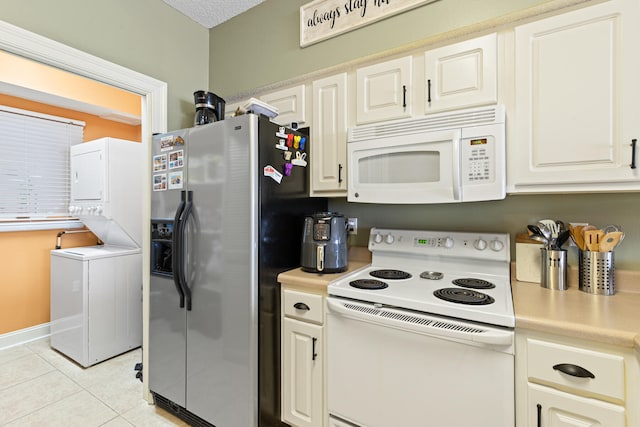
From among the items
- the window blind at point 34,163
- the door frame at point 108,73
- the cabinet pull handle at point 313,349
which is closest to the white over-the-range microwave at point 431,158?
the cabinet pull handle at point 313,349

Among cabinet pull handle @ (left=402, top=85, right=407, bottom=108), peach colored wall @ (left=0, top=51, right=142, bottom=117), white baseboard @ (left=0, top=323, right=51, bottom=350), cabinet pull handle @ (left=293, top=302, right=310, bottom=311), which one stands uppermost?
peach colored wall @ (left=0, top=51, right=142, bottom=117)

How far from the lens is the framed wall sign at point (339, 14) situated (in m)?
1.81

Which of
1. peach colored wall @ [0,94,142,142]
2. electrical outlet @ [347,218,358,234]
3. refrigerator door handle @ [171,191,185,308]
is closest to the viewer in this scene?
refrigerator door handle @ [171,191,185,308]

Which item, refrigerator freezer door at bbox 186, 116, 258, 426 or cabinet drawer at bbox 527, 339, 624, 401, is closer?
cabinet drawer at bbox 527, 339, 624, 401

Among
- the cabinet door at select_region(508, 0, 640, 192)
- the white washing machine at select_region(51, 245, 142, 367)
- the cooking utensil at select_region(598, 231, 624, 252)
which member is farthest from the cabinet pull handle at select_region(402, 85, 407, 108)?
the white washing machine at select_region(51, 245, 142, 367)

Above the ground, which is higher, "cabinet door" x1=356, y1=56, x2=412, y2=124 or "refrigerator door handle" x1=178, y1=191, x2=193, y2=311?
"cabinet door" x1=356, y1=56, x2=412, y2=124

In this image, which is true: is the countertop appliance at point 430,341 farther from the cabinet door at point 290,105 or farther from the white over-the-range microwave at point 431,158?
the cabinet door at point 290,105

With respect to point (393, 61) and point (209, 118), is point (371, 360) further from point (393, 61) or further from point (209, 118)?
point (209, 118)

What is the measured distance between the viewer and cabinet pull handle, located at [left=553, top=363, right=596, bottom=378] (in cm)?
97

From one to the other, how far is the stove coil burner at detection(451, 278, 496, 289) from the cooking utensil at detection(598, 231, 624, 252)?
18.3 inches

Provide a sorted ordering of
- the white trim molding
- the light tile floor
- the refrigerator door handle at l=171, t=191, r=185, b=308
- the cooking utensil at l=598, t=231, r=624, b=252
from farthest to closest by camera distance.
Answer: the light tile floor
the refrigerator door handle at l=171, t=191, r=185, b=308
the white trim molding
the cooking utensil at l=598, t=231, r=624, b=252

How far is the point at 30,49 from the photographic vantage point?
5.11 feet

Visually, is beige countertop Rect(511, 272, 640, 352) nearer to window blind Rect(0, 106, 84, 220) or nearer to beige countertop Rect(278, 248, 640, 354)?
beige countertop Rect(278, 248, 640, 354)

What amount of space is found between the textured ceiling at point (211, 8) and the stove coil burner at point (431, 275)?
7.50ft
